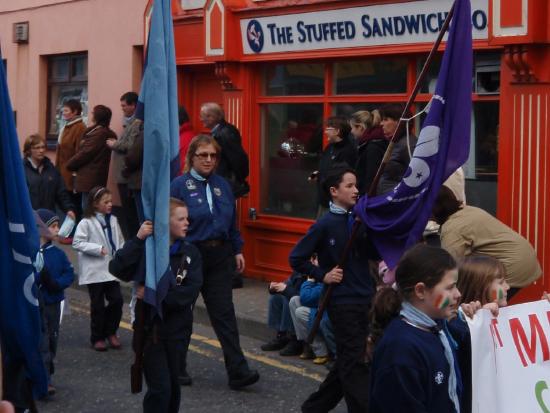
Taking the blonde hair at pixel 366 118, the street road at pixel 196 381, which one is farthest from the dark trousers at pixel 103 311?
the blonde hair at pixel 366 118

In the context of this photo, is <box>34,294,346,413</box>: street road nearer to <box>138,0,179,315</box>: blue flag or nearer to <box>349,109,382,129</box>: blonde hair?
<box>138,0,179,315</box>: blue flag

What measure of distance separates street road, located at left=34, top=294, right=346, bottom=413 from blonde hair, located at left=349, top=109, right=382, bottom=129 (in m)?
2.29

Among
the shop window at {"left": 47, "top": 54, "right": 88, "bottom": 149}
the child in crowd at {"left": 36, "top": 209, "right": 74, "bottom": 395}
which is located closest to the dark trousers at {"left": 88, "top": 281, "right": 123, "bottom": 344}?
the child in crowd at {"left": 36, "top": 209, "right": 74, "bottom": 395}

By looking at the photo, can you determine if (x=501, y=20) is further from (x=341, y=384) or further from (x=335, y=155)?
(x=341, y=384)

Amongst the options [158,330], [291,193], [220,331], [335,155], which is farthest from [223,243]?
[291,193]

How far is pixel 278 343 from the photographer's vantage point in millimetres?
9922

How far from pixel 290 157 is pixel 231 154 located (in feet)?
3.43

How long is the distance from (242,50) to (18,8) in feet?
24.2

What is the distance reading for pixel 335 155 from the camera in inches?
433

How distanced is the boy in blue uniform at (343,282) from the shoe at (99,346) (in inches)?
121

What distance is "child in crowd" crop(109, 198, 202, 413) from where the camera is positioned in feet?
22.6

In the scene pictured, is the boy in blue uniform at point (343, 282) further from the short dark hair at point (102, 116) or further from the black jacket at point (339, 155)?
the short dark hair at point (102, 116)

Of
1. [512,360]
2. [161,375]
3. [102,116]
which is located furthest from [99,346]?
[512,360]

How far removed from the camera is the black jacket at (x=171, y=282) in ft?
22.6
